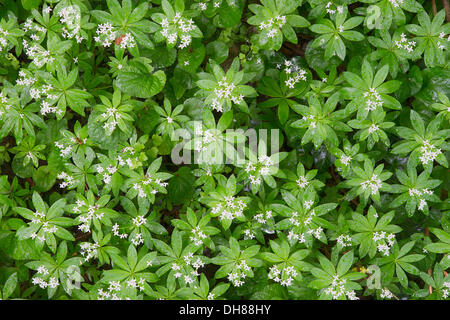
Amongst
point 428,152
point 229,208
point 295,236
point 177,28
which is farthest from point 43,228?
point 428,152

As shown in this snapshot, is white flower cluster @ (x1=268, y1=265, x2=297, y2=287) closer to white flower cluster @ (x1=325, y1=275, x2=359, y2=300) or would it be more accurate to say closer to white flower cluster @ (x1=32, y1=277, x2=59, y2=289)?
white flower cluster @ (x1=325, y1=275, x2=359, y2=300)

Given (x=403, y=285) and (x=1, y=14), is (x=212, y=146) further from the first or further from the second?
(x=1, y=14)

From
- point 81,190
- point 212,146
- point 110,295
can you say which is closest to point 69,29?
point 81,190

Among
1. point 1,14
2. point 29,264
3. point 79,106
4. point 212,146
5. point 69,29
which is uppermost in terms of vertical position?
point 1,14

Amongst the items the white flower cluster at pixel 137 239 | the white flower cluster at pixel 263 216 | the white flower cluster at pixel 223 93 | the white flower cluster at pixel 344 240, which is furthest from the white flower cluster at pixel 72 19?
the white flower cluster at pixel 344 240

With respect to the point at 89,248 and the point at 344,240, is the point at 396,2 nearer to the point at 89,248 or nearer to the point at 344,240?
the point at 344,240

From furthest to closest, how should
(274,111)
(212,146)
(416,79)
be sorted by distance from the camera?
1. (274,111)
2. (416,79)
3. (212,146)
